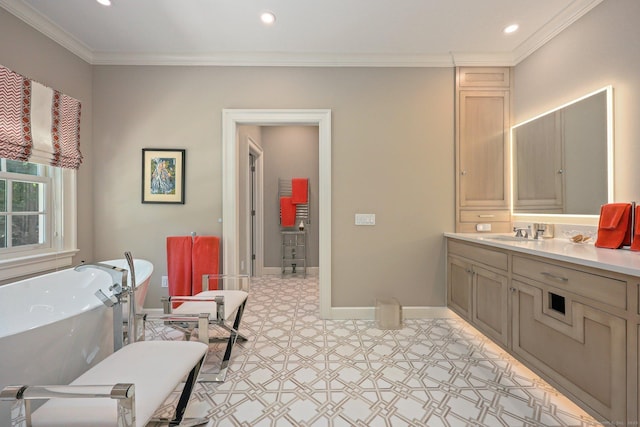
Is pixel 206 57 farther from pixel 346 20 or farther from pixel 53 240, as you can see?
pixel 53 240

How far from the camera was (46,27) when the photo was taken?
2275 millimetres

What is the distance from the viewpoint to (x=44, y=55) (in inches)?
91.0

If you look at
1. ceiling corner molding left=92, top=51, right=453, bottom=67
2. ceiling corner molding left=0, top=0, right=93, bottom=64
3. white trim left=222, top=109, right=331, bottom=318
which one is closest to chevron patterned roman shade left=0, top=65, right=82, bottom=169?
ceiling corner molding left=0, top=0, right=93, bottom=64

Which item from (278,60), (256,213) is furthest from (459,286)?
(256,213)

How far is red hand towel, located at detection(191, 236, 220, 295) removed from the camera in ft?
8.86

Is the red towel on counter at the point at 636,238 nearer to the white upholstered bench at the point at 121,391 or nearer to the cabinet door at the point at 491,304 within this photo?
the cabinet door at the point at 491,304

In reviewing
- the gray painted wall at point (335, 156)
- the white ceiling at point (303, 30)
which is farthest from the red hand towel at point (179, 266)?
the white ceiling at point (303, 30)

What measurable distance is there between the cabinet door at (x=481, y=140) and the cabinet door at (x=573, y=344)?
1274mm

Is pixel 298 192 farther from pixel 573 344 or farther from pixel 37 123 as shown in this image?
pixel 573 344

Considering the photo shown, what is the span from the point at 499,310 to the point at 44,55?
165 inches

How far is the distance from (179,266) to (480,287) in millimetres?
2743

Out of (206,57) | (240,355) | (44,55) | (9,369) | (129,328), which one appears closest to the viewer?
(9,369)

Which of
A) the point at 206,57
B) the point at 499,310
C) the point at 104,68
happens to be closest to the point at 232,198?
the point at 206,57

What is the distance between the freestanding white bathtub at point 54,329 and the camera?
1104 millimetres
